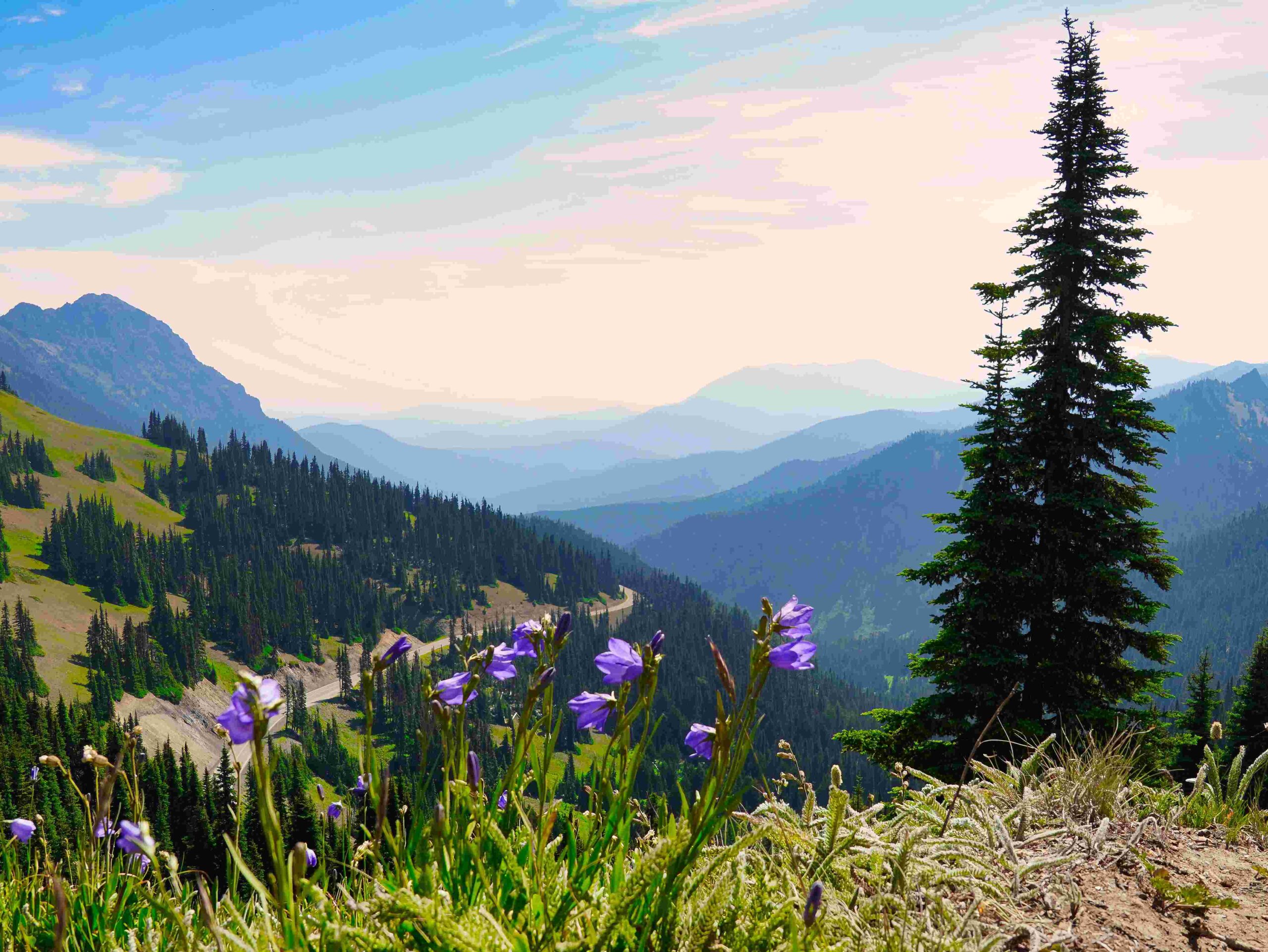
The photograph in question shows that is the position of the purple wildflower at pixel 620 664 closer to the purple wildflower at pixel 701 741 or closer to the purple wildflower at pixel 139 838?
the purple wildflower at pixel 701 741

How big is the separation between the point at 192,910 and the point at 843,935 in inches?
115

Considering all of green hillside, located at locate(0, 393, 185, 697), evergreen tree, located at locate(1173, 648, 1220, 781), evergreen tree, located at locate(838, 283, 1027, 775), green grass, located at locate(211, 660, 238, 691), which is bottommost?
green grass, located at locate(211, 660, 238, 691)

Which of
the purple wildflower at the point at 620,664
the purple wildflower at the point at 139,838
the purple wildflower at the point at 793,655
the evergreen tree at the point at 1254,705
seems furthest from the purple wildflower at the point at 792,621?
the evergreen tree at the point at 1254,705

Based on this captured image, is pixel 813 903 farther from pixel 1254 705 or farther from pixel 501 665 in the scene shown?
pixel 1254 705

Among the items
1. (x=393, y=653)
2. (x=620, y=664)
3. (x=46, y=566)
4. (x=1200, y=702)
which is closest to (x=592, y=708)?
(x=620, y=664)

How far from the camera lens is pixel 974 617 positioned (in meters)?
18.7

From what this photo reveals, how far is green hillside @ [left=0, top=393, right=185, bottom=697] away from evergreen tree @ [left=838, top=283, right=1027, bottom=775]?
409 feet

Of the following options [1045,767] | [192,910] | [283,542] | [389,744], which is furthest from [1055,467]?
[283,542]

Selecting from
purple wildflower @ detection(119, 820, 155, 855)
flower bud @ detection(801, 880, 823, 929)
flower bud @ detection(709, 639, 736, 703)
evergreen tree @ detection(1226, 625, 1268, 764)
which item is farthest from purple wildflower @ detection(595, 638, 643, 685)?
evergreen tree @ detection(1226, 625, 1268, 764)

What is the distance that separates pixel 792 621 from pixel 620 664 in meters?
0.70

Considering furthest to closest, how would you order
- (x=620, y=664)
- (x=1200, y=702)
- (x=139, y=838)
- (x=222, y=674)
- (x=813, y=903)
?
(x=222, y=674)
(x=1200, y=702)
(x=620, y=664)
(x=813, y=903)
(x=139, y=838)

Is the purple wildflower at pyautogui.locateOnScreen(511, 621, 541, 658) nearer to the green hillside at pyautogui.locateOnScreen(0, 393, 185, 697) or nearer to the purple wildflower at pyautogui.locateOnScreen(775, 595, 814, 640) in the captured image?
the purple wildflower at pyautogui.locateOnScreen(775, 595, 814, 640)

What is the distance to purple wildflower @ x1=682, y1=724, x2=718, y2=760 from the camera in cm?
336

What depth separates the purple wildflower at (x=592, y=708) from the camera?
3240mm
